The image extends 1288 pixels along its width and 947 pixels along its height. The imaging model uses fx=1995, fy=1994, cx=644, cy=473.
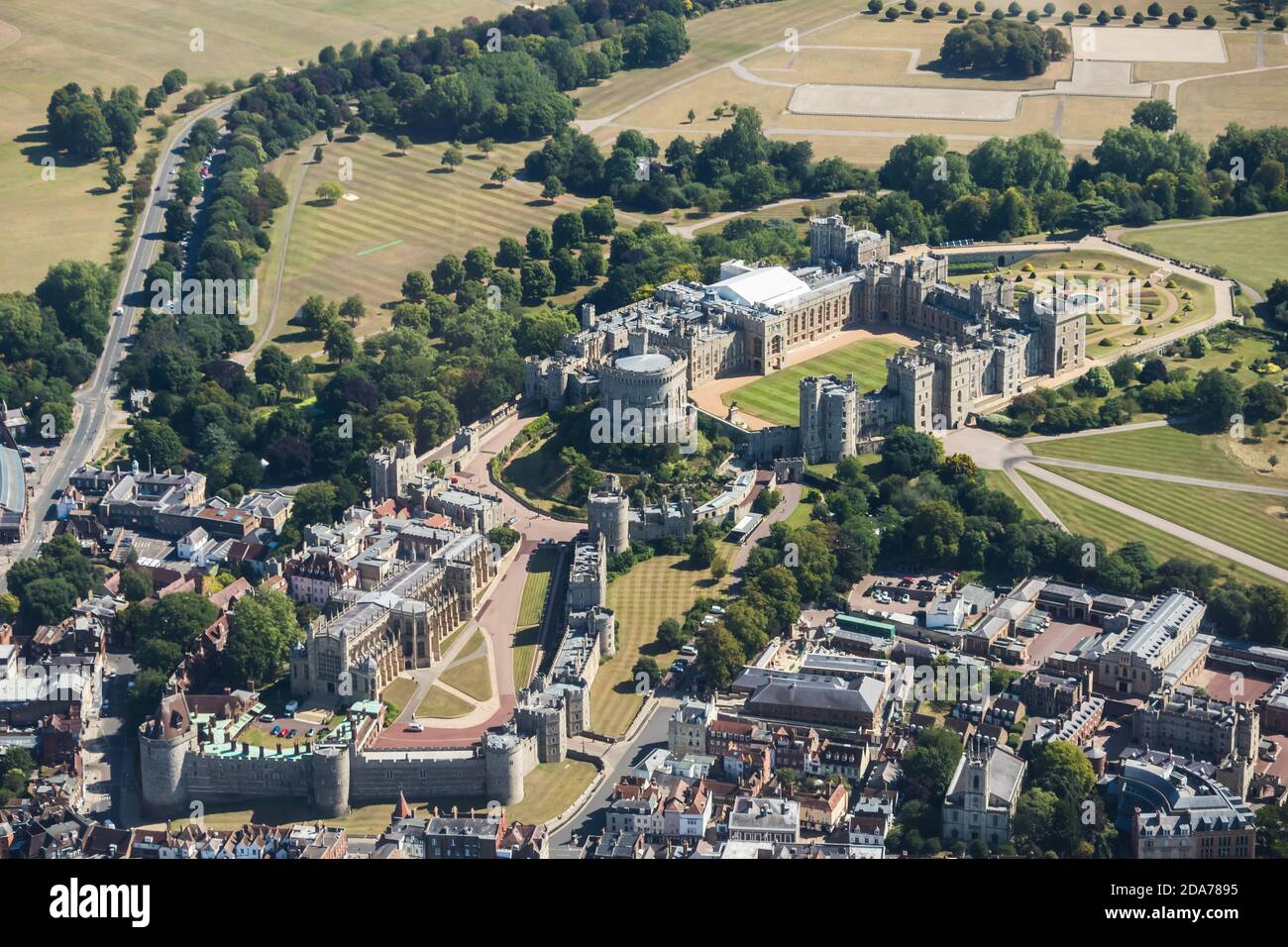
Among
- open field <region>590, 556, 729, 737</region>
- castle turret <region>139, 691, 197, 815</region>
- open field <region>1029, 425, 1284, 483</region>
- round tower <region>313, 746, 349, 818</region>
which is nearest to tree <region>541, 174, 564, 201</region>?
open field <region>1029, 425, 1284, 483</region>

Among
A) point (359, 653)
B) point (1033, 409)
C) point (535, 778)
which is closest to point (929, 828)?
point (535, 778)

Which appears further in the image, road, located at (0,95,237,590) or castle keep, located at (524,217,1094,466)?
road, located at (0,95,237,590)

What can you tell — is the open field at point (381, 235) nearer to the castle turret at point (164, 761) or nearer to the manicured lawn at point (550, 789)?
the castle turret at point (164, 761)

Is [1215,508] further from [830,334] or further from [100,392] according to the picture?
[100,392]

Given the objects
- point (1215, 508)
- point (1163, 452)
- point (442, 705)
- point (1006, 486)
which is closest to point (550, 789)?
point (442, 705)

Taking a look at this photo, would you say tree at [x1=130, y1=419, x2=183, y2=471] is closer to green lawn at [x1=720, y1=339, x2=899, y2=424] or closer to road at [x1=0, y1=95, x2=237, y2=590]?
road at [x1=0, y1=95, x2=237, y2=590]
